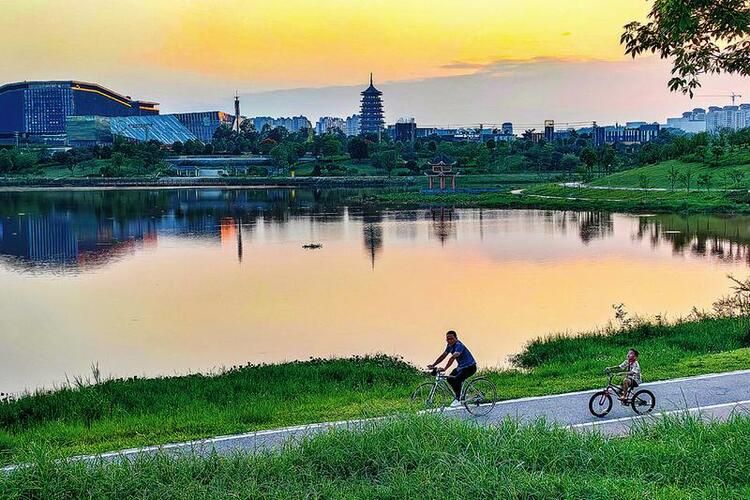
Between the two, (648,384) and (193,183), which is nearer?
(648,384)

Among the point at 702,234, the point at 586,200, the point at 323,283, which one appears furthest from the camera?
the point at 586,200

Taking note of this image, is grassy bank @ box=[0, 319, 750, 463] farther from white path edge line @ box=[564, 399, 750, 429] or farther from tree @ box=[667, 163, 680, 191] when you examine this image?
tree @ box=[667, 163, 680, 191]

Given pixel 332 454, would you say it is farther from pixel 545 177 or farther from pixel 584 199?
pixel 545 177

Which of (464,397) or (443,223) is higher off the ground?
(464,397)

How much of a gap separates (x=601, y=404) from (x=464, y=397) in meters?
1.97

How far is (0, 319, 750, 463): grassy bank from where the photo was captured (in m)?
11.5

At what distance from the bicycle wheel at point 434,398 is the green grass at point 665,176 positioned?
5973 centimetres

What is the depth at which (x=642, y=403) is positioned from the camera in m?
11.6

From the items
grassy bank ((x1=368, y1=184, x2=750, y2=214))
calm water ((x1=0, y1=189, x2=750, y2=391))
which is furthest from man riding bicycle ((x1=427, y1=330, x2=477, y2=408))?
grassy bank ((x1=368, y1=184, x2=750, y2=214))

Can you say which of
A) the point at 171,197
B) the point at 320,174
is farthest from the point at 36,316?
the point at 320,174

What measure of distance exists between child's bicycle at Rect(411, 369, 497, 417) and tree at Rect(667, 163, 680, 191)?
62.7 meters

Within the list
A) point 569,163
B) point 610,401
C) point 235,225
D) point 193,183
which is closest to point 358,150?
point 193,183

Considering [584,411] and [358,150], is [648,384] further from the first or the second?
[358,150]

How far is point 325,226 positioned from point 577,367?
1681 inches
